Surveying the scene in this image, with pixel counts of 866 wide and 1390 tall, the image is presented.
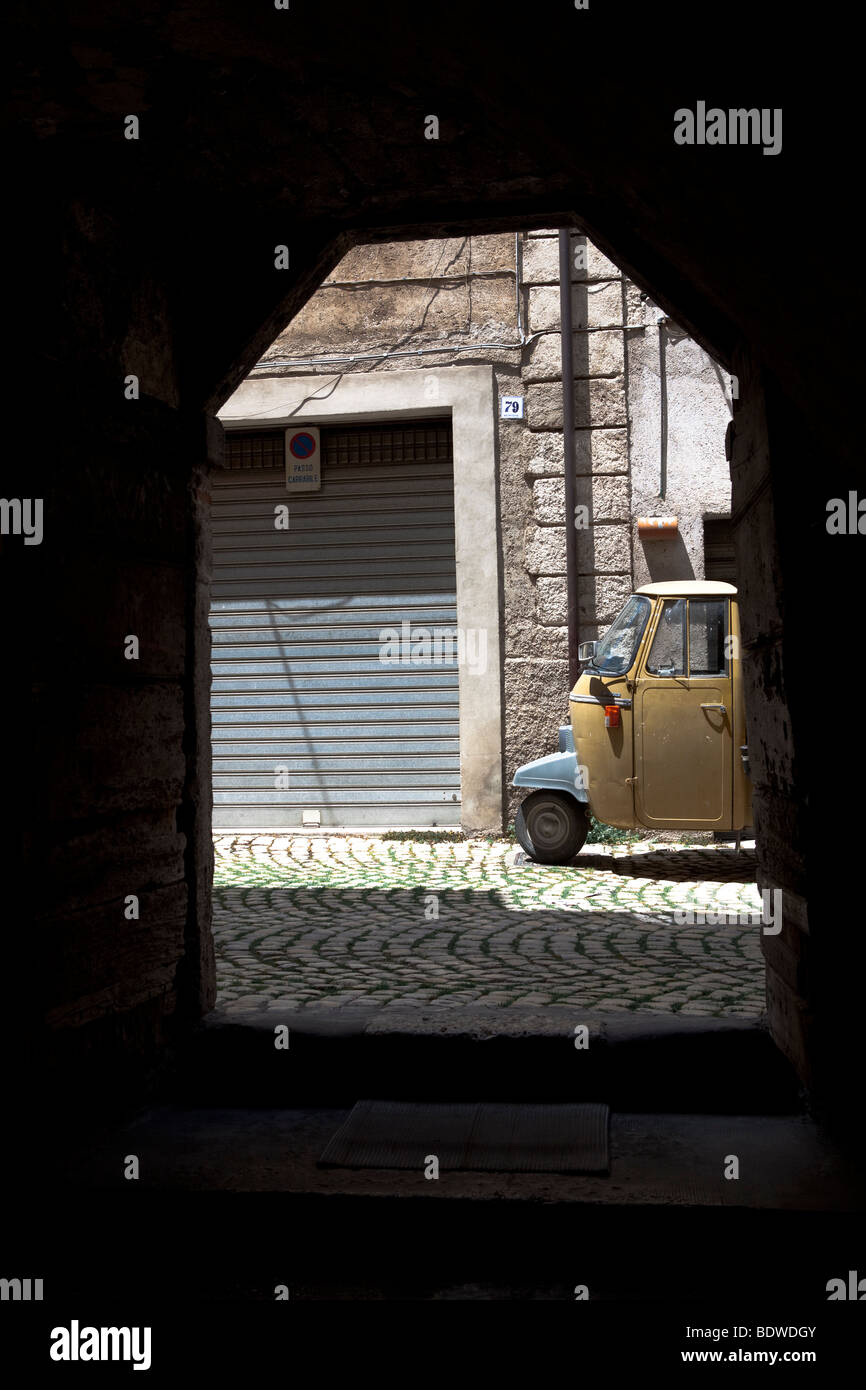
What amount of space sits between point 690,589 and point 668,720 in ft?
2.99

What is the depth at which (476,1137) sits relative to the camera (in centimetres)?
316

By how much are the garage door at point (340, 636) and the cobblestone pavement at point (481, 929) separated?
3.29 ft

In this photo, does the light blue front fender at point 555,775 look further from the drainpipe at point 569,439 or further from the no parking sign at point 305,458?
the no parking sign at point 305,458

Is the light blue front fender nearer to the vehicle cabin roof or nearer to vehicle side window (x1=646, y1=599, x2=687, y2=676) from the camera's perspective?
vehicle side window (x1=646, y1=599, x2=687, y2=676)

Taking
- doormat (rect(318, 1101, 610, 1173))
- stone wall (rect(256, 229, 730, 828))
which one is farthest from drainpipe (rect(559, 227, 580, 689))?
doormat (rect(318, 1101, 610, 1173))

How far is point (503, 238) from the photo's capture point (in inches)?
392

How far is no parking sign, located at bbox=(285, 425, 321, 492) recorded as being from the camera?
1034 cm

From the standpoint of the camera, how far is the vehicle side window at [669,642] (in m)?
7.81

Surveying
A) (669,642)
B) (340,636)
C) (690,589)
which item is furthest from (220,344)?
(340,636)

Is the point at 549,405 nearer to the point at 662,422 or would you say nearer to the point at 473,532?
the point at 662,422

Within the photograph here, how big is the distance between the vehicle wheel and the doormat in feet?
15.9

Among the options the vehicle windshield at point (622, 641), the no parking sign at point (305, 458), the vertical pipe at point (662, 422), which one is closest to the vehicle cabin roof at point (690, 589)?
the vehicle windshield at point (622, 641)

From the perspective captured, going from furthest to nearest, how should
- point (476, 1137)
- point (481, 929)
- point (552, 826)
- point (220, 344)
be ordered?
point (552, 826)
point (481, 929)
point (220, 344)
point (476, 1137)
